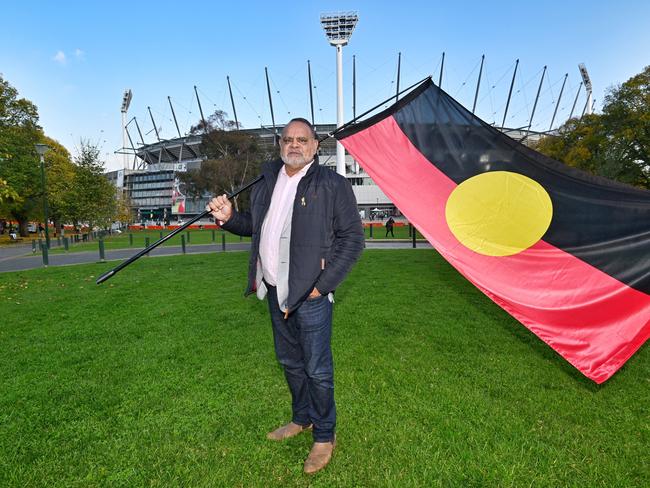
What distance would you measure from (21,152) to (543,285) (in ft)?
135

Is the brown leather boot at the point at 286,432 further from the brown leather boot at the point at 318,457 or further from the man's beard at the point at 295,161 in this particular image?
the man's beard at the point at 295,161

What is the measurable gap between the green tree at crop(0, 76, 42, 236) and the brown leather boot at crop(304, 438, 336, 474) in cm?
3523

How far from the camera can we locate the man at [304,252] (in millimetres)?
2475

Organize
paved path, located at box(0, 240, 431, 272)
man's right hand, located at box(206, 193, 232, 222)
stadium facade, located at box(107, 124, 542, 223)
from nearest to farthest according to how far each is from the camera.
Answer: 1. man's right hand, located at box(206, 193, 232, 222)
2. paved path, located at box(0, 240, 431, 272)
3. stadium facade, located at box(107, 124, 542, 223)

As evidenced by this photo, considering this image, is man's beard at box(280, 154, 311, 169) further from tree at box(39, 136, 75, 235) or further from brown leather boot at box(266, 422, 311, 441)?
tree at box(39, 136, 75, 235)

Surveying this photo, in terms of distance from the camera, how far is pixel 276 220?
2.65 m

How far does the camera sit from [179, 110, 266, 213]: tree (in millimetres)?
48719

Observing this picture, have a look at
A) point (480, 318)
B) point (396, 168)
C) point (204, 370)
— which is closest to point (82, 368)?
point (204, 370)

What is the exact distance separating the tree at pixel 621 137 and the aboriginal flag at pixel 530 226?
29.4 metres

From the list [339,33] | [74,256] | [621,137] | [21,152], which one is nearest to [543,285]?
[74,256]

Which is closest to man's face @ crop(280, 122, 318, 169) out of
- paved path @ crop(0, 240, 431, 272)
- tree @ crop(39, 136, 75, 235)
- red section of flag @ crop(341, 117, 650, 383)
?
red section of flag @ crop(341, 117, 650, 383)

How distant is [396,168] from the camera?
12.7ft

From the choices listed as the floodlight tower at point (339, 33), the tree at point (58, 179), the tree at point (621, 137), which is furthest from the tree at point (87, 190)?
the tree at point (621, 137)

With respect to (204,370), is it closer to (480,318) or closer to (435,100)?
(435,100)
